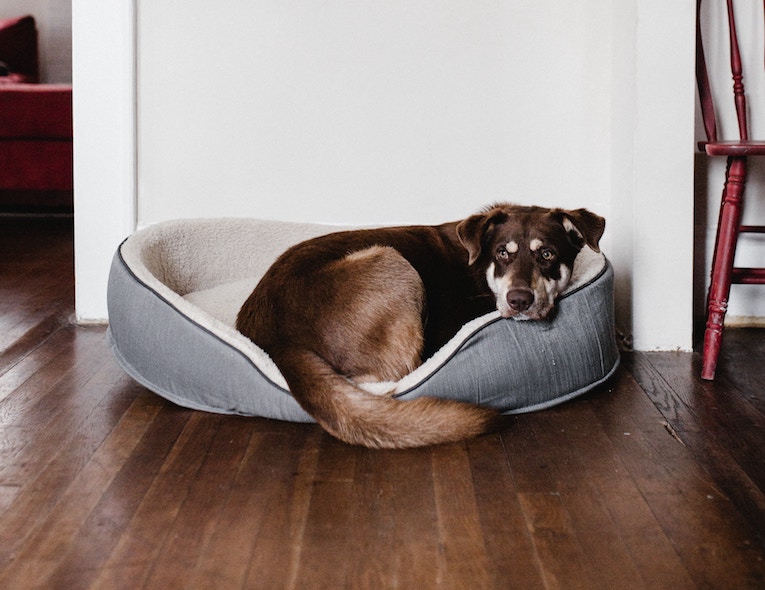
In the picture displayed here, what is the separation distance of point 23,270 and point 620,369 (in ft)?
10.1

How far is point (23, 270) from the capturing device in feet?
14.5

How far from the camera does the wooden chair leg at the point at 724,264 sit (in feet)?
8.82

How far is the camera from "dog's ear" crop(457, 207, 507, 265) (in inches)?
97.0

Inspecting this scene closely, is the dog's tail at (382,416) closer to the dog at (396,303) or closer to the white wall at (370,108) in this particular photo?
the dog at (396,303)

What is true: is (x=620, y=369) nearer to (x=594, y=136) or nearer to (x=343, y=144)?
(x=594, y=136)

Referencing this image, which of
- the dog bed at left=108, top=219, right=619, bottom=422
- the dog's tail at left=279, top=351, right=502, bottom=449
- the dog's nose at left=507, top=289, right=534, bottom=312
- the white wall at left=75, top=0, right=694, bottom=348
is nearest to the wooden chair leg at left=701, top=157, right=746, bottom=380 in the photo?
the dog bed at left=108, top=219, right=619, bottom=422

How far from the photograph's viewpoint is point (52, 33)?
25.1 feet

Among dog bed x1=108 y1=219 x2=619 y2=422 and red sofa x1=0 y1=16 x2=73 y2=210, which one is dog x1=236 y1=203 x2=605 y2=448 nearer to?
dog bed x1=108 y1=219 x2=619 y2=422

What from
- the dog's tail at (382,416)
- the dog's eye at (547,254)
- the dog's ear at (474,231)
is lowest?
the dog's tail at (382,416)

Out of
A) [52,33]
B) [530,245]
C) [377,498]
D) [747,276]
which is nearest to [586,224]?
[530,245]

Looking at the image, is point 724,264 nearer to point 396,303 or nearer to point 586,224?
point 586,224

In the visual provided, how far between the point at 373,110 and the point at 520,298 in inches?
53.1

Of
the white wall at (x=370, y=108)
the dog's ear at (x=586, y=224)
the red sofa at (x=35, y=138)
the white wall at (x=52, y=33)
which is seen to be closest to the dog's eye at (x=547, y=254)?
the dog's ear at (x=586, y=224)

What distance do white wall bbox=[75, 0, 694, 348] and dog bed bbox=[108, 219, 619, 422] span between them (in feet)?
2.19
